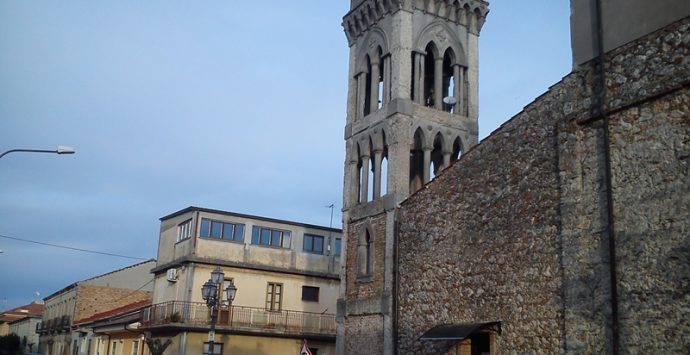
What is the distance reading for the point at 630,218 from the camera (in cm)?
1340

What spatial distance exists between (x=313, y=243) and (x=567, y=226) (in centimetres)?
2621

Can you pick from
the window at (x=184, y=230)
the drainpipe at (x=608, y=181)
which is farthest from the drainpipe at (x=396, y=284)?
the window at (x=184, y=230)

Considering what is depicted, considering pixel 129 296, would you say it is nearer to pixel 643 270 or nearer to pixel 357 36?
pixel 357 36

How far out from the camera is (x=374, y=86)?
27.0 metres

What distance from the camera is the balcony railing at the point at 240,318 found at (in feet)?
115

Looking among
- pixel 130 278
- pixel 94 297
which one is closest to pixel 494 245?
pixel 94 297

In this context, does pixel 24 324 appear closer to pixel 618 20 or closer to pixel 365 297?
pixel 365 297

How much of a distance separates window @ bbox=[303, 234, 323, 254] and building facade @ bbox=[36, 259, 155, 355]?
16602 millimetres

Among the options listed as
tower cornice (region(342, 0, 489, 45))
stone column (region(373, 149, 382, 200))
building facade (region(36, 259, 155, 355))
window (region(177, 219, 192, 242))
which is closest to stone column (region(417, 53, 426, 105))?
tower cornice (region(342, 0, 489, 45))

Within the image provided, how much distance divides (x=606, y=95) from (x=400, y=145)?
11.0 m

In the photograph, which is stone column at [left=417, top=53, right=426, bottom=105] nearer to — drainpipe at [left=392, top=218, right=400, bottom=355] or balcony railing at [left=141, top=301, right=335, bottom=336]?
drainpipe at [left=392, top=218, right=400, bottom=355]

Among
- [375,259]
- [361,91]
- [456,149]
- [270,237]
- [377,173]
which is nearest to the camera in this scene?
[375,259]

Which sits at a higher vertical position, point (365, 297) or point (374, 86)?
point (374, 86)

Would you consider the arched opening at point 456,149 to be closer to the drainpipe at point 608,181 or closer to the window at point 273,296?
the drainpipe at point 608,181
